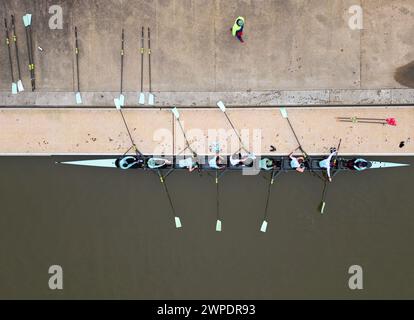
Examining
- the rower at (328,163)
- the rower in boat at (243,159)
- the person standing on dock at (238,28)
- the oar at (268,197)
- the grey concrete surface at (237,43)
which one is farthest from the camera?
the oar at (268,197)

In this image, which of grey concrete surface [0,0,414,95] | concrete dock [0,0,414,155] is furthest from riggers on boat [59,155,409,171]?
grey concrete surface [0,0,414,95]

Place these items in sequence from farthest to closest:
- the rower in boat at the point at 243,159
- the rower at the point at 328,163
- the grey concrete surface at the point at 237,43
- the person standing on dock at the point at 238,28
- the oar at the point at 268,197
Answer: the oar at the point at 268,197
the rower in boat at the point at 243,159
the grey concrete surface at the point at 237,43
the rower at the point at 328,163
the person standing on dock at the point at 238,28

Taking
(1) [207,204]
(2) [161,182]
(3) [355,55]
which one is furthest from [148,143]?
(3) [355,55]

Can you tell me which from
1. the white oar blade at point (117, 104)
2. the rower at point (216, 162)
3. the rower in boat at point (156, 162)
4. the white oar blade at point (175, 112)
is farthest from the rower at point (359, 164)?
the white oar blade at point (117, 104)

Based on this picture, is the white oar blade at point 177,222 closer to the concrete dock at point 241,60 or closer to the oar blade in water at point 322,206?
the concrete dock at point 241,60

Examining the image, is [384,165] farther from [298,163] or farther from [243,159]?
[243,159]

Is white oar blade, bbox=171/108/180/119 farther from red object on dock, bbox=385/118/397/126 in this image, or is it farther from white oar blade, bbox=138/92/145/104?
red object on dock, bbox=385/118/397/126
